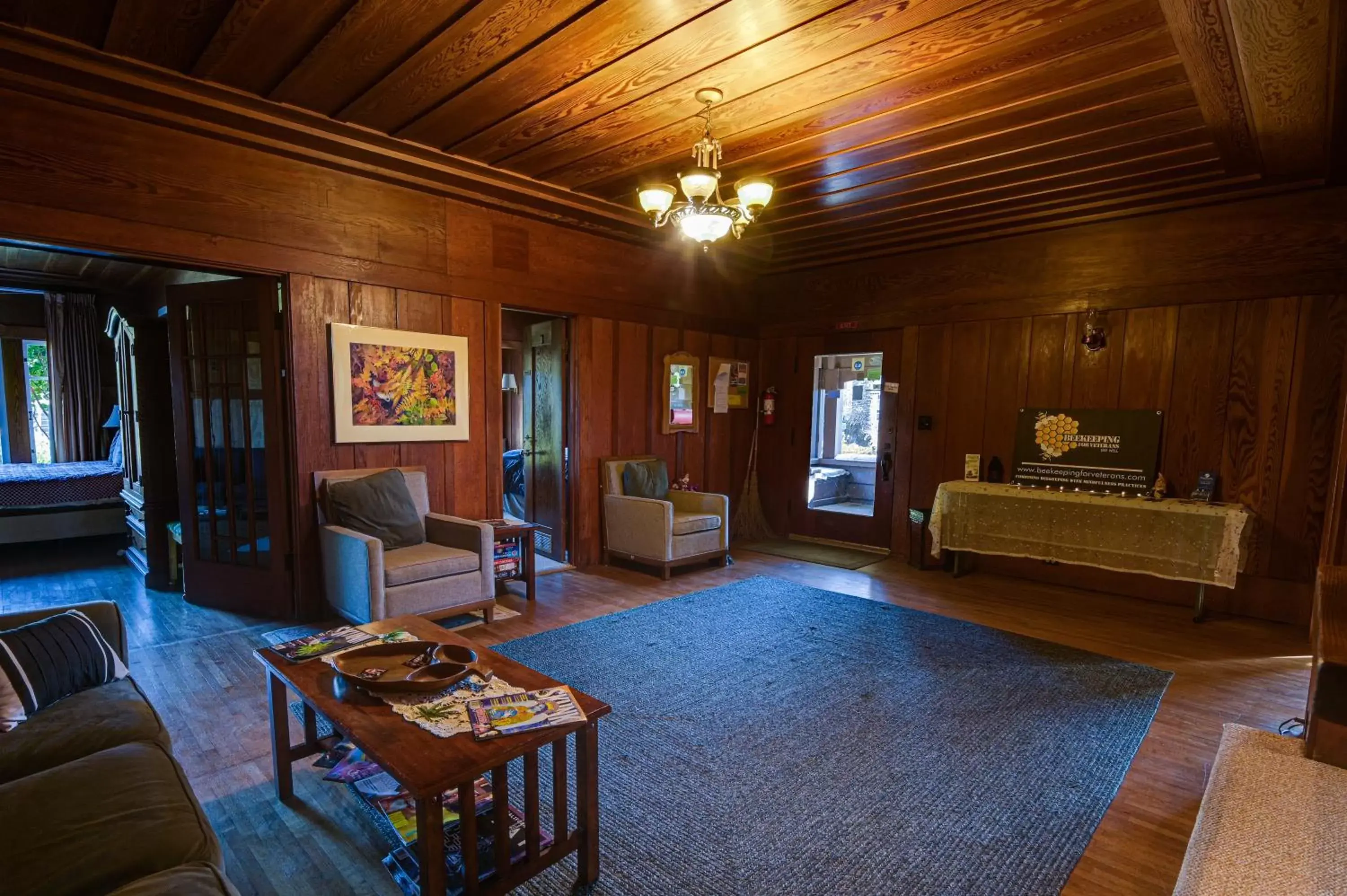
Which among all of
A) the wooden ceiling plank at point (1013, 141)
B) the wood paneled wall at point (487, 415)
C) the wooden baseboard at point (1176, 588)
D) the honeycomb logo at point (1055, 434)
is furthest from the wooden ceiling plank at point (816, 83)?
the wooden baseboard at point (1176, 588)

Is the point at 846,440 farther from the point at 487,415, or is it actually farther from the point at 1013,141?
the point at 487,415

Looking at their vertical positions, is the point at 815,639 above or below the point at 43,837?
below

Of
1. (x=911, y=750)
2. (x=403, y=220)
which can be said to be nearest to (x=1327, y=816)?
(x=911, y=750)

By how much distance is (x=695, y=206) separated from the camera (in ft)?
10.6

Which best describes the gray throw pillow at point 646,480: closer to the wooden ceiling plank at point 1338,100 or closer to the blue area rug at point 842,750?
the blue area rug at point 842,750

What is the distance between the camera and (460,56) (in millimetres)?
2631

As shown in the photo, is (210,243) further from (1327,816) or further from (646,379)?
(1327,816)

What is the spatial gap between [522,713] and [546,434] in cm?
381

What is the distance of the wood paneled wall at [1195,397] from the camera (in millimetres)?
4031

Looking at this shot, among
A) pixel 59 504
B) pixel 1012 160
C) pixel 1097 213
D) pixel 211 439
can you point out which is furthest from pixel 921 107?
pixel 59 504

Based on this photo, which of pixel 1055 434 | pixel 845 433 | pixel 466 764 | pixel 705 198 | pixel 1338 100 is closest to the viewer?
pixel 466 764

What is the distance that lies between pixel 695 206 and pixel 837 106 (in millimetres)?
822

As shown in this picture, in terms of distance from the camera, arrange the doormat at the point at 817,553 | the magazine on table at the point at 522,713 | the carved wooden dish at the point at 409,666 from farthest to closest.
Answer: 1. the doormat at the point at 817,553
2. the carved wooden dish at the point at 409,666
3. the magazine on table at the point at 522,713

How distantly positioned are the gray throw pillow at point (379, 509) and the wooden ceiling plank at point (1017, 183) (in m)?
3.40
